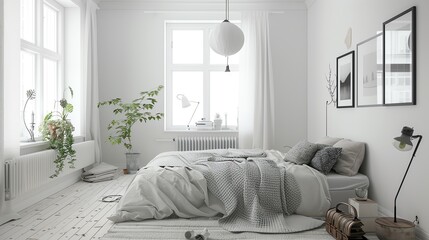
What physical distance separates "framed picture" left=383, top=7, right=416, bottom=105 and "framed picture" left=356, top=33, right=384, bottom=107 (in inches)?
5.0

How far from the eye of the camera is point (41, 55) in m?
4.67

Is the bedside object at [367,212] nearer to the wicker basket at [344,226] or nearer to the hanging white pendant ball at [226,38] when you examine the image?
the wicker basket at [344,226]

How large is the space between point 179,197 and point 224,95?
3385mm

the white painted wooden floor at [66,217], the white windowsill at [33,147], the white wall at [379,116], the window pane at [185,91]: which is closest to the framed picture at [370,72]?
the white wall at [379,116]

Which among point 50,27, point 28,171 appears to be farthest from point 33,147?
point 50,27

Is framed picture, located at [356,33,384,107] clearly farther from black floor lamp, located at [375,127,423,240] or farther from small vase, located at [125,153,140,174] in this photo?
small vase, located at [125,153,140,174]

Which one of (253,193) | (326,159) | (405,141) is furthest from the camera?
(326,159)

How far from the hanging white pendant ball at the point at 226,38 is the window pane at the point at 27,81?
7.61 feet

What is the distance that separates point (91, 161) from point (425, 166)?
4.43 metres

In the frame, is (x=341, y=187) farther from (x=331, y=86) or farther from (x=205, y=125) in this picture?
(x=205, y=125)

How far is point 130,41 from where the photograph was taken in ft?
20.0

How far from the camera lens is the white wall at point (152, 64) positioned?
20.0ft

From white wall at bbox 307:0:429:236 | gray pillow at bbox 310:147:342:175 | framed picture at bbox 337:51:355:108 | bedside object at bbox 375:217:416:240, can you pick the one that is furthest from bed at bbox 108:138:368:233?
framed picture at bbox 337:51:355:108

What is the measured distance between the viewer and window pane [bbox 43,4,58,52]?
4898mm
